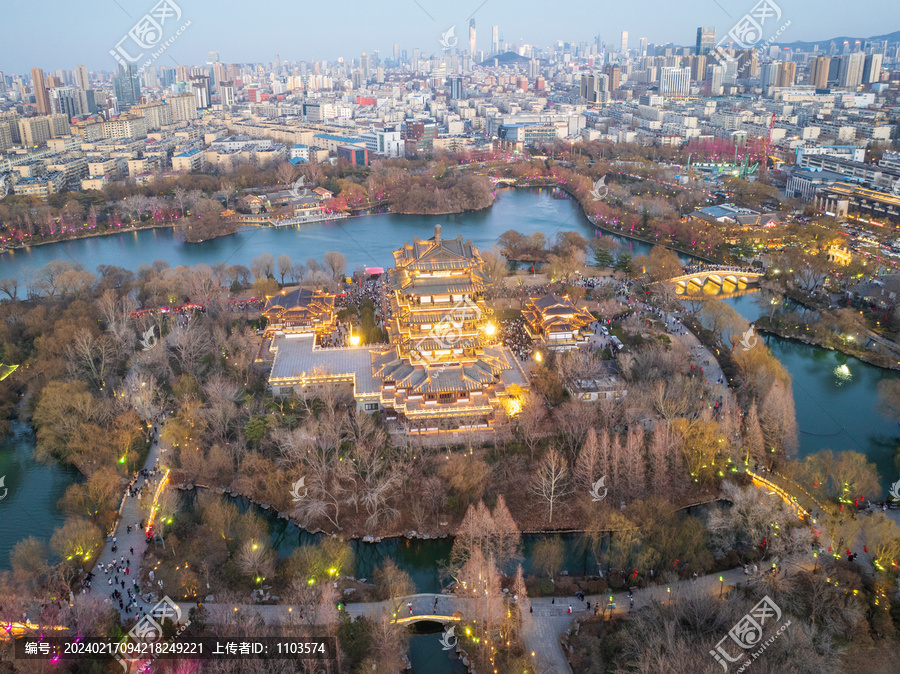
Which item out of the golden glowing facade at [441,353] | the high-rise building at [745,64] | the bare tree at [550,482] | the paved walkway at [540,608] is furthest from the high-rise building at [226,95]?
the paved walkway at [540,608]

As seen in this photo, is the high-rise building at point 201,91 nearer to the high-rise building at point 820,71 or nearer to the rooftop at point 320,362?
the rooftop at point 320,362

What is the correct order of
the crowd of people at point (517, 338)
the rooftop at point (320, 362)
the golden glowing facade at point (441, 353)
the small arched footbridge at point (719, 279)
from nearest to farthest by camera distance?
the golden glowing facade at point (441, 353)
the rooftop at point (320, 362)
the crowd of people at point (517, 338)
the small arched footbridge at point (719, 279)

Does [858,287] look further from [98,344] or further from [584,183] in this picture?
[98,344]

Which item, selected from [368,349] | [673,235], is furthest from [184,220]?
[673,235]

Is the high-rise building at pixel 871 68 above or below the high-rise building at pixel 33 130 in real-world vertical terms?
above

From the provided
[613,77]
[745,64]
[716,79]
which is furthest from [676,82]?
[745,64]

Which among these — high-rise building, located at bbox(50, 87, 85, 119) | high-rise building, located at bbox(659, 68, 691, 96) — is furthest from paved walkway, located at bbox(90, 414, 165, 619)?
high-rise building, located at bbox(659, 68, 691, 96)

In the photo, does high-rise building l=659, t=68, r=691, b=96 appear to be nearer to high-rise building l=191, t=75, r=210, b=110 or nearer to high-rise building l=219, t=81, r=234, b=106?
high-rise building l=219, t=81, r=234, b=106
